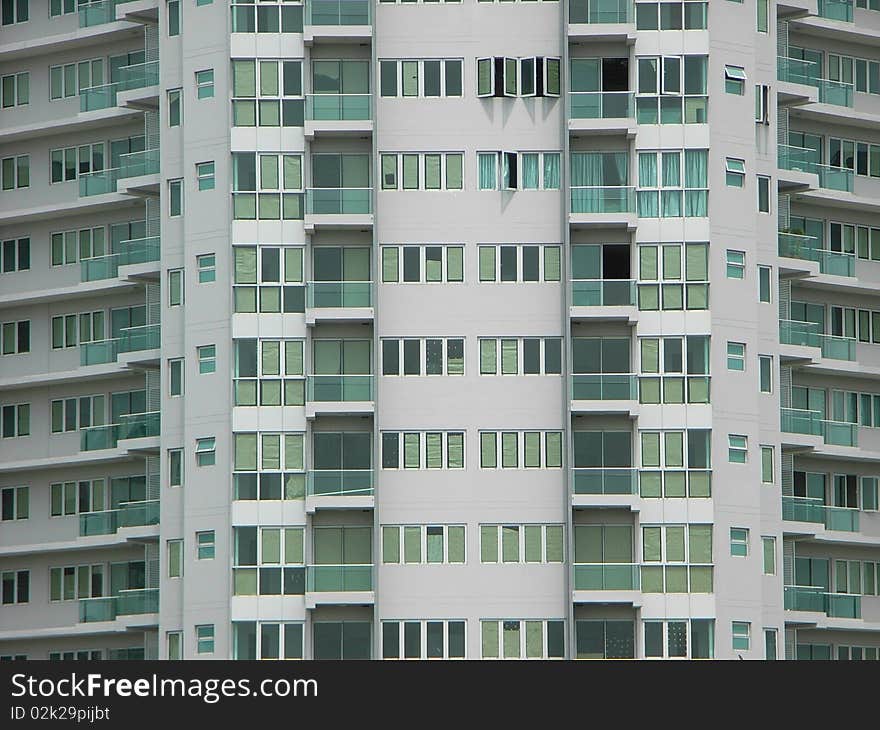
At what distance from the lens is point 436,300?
9681cm

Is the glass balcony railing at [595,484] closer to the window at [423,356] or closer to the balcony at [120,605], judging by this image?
the window at [423,356]

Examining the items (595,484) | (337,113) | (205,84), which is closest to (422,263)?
(337,113)

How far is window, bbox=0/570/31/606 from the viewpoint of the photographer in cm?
10562

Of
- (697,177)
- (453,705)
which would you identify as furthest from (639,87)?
(453,705)

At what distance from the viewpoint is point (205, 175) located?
97688mm

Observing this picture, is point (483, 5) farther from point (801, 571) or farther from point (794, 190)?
point (801, 571)

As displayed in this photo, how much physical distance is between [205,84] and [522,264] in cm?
1393

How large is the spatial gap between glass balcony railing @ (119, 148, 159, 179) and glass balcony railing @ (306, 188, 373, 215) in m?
7.23

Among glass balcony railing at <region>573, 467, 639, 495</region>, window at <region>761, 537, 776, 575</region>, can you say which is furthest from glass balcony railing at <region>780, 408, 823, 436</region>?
glass balcony railing at <region>573, 467, 639, 495</region>

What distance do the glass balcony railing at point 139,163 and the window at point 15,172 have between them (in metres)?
5.71

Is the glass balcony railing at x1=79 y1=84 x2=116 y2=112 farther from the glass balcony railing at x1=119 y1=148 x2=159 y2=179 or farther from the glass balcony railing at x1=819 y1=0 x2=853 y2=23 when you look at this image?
the glass balcony railing at x1=819 y1=0 x2=853 y2=23

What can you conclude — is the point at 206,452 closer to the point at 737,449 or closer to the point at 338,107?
the point at 338,107

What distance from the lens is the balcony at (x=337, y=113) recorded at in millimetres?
96625

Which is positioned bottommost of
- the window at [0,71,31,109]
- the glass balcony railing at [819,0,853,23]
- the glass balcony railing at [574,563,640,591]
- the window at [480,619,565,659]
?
the window at [480,619,565,659]
